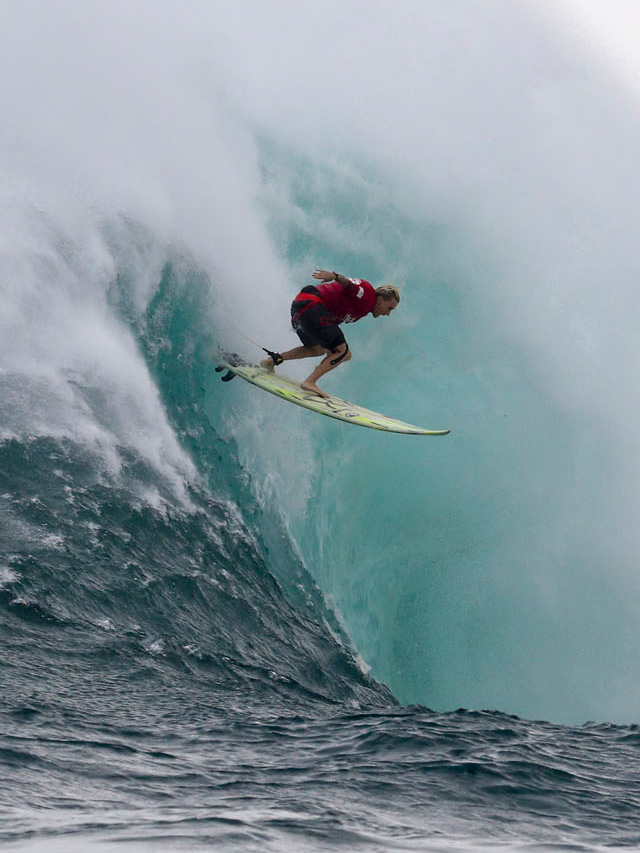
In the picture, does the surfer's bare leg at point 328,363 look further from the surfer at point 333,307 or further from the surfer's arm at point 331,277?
the surfer's arm at point 331,277

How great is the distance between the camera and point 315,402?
1077cm

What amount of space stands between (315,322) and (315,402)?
3.11 feet

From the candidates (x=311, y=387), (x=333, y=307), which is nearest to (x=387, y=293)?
(x=333, y=307)

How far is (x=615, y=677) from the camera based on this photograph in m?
13.4

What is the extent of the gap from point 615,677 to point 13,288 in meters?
9.52

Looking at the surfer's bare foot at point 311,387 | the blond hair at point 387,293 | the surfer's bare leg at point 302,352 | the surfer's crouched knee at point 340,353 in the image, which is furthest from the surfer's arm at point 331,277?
the surfer's bare foot at point 311,387

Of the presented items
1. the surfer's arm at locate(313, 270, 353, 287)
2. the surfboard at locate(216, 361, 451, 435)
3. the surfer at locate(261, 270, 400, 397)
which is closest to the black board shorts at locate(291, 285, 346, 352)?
the surfer at locate(261, 270, 400, 397)

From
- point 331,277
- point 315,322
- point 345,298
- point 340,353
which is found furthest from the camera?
point 340,353

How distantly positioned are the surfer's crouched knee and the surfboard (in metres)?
0.50

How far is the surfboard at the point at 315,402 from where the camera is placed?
10.6m

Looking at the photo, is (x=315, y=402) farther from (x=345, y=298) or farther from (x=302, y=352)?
(x=345, y=298)

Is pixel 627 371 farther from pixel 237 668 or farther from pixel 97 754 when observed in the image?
pixel 97 754

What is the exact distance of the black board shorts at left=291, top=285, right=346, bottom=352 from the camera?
10.3 meters

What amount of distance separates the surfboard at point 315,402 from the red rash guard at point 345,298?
1.03m
